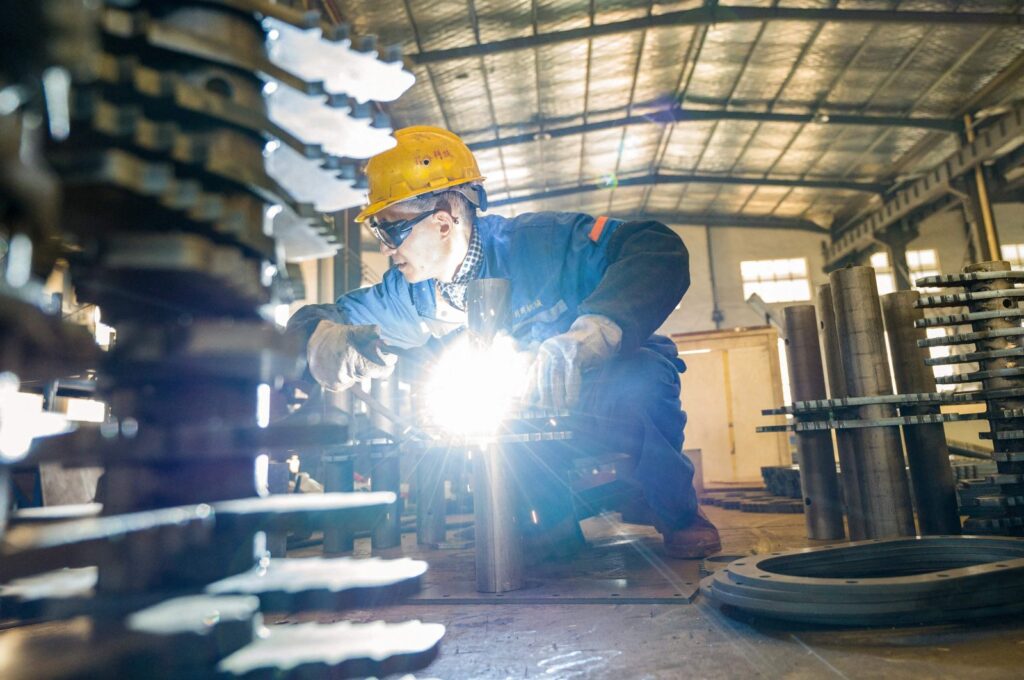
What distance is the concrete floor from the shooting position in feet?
3.59

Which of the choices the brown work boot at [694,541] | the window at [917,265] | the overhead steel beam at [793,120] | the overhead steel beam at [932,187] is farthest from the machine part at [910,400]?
the window at [917,265]

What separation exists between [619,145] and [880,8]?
4.59 meters

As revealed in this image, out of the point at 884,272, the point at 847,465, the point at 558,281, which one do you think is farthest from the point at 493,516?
the point at 884,272

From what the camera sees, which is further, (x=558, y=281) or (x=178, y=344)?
(x=558, y=281)

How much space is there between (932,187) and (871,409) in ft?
36.3

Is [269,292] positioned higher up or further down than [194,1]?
further down

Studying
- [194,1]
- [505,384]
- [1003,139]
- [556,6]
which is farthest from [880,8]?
[194,1]

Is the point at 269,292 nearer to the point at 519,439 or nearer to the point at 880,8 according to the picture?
the point at 519,439

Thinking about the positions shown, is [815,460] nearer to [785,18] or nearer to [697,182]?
[785,18]

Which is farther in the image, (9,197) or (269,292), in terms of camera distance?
(269,292)

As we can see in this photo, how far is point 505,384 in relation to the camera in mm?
2027

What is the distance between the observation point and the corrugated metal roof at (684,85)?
26.2 ft

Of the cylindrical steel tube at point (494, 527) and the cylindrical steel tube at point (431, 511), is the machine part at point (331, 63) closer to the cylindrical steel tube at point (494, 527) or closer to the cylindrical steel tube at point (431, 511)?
the cylindrical steel tube at point (494, 527)

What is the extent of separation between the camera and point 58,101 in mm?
650
